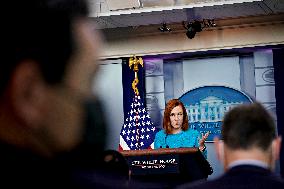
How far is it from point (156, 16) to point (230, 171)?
562 cm

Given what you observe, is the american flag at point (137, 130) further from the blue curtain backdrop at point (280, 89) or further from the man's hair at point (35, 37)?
the man's hair at point (35, 37)

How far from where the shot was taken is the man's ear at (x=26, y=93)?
360 mm

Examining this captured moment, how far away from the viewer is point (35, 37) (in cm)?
37

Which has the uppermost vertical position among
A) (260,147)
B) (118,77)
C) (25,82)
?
(118,77)

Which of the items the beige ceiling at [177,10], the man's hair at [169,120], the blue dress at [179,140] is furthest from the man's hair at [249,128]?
the beige ceiling at [177,10]

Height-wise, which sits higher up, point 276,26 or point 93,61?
point 276,26

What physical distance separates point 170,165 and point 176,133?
2.48 feet

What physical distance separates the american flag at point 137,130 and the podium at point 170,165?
2.82m

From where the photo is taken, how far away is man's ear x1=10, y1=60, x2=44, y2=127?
360mm

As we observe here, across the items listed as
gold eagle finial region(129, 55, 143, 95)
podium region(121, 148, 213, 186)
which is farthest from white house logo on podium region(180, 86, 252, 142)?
podium region(121, 148, 213, 186)

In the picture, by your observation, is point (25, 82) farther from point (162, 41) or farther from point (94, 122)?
point (162, 41)

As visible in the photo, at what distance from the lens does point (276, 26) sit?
7863 millimetres

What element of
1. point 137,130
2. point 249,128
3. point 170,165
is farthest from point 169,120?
point 249,128

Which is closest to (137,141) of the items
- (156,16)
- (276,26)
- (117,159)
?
(156,16)
